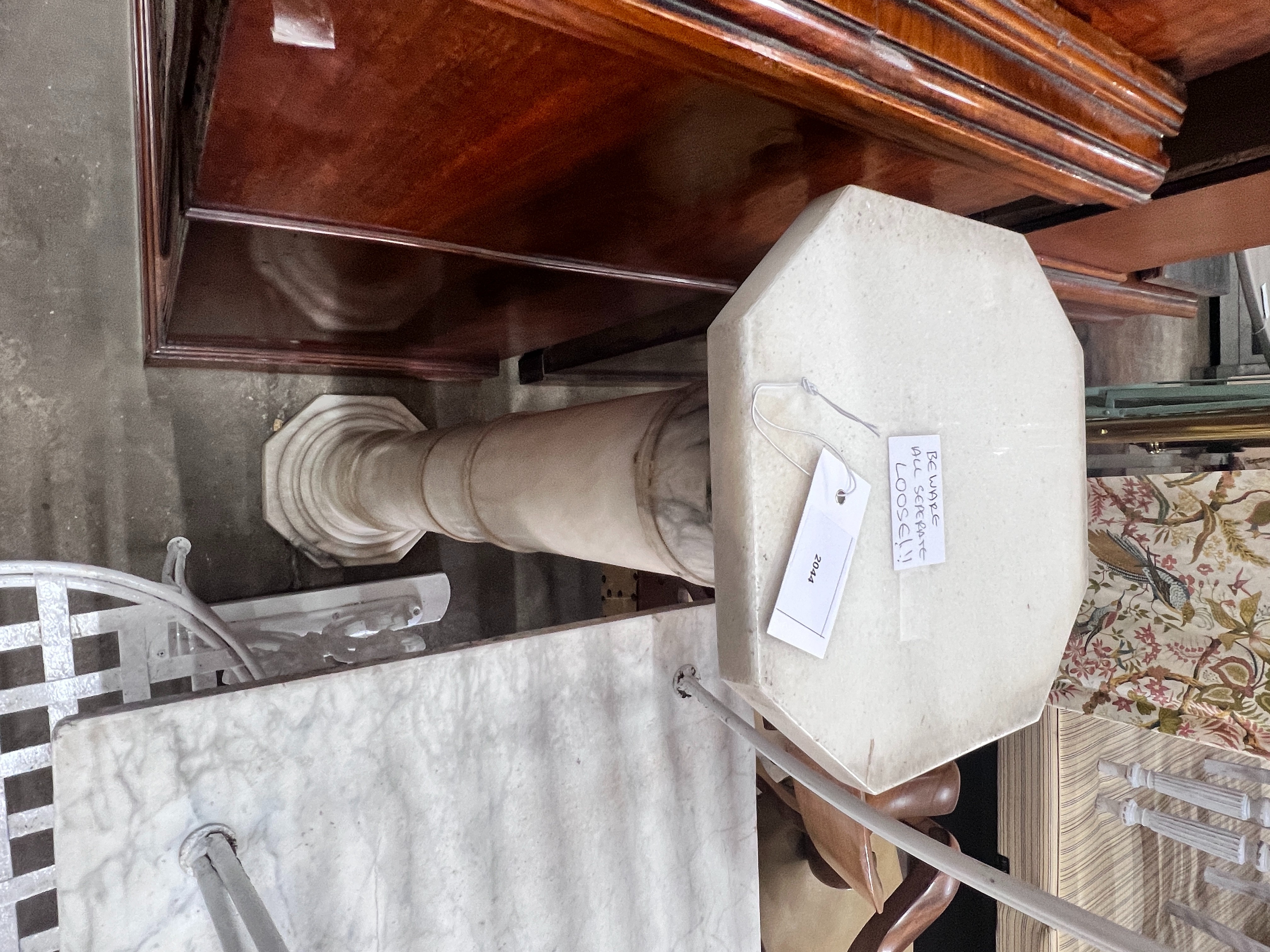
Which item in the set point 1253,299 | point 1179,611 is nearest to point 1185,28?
point 1179,611

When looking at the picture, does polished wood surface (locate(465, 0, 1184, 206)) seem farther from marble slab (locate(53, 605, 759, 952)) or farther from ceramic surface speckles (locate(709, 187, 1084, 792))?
marble slab (locate(53, 605, 759, 952))

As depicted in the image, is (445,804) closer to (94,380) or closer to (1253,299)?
(94,380)

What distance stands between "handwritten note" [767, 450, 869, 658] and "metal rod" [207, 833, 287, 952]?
0.47 meters

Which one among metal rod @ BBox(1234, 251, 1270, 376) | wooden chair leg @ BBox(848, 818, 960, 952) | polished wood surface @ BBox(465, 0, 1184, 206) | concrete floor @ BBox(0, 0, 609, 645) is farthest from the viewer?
metal rod @ BBox(1234, 251, 1270, 376)

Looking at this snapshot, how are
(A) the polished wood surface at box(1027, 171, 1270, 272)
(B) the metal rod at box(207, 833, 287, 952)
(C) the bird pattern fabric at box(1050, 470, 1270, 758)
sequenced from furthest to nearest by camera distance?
(C) the bird pattern fabric at box(1050, 470, 1270, 758), (A) the polished wood surface at box(1027, 171, 1270, 272), (B) the metal rod at box(207, 833, 287, 952)

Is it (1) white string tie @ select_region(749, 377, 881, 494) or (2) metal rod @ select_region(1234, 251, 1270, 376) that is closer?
(1) white string tie @ select_region(749, 377, 881, 494)

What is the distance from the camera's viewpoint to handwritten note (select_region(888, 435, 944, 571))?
610 mm

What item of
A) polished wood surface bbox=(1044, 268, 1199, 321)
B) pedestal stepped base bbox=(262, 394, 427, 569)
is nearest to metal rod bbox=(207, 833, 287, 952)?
pedestal stepped base bbox=(262, 394, 427, 569)

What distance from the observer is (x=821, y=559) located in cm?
55

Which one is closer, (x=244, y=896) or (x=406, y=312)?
(x=244, y=896)

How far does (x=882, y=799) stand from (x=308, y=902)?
38.9 inches

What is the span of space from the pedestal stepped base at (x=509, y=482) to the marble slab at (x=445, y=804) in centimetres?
19

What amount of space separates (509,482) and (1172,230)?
1059 millimetres

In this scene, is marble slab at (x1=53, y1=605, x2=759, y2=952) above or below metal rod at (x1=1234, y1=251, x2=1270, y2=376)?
below
